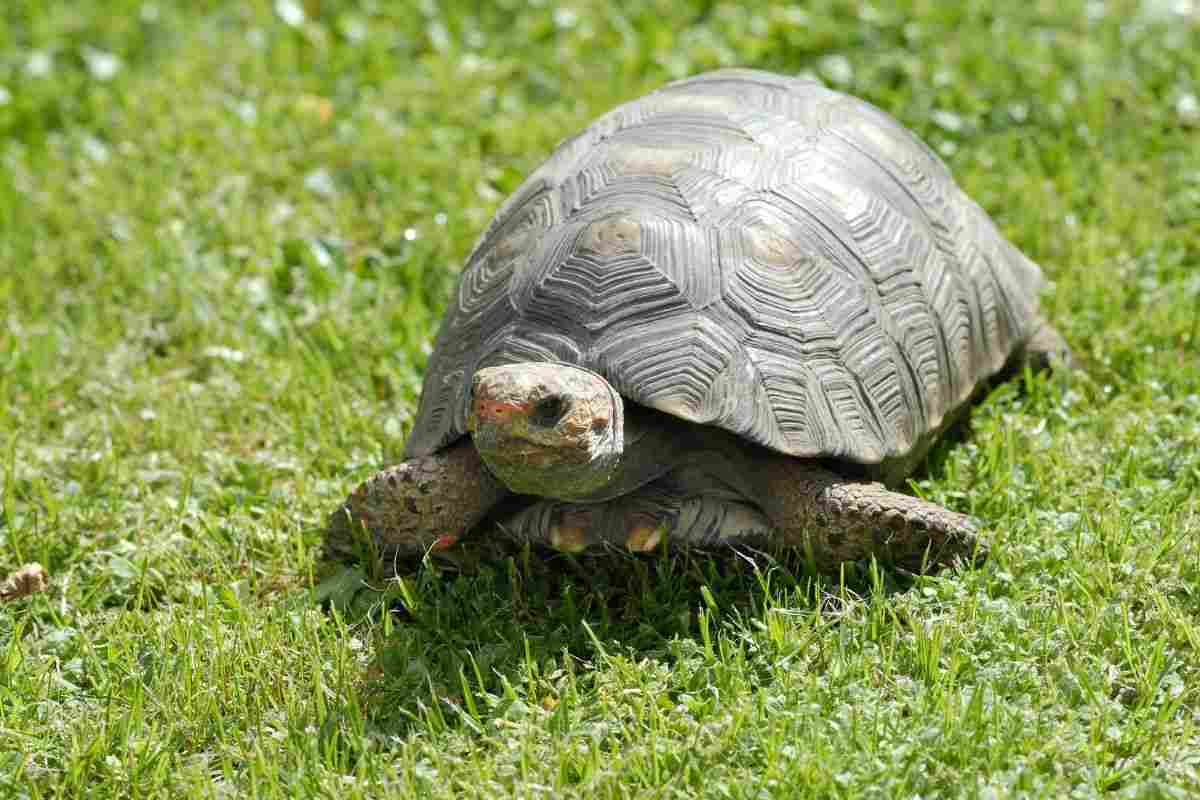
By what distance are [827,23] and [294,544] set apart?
3.61 meters

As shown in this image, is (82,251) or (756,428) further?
(82,251)

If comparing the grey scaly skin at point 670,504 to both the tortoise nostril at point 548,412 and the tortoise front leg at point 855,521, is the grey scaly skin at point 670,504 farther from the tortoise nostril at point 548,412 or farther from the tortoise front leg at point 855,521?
the tortoise nostril at point 548,412

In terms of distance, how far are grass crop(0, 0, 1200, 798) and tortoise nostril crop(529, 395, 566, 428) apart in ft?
1.78

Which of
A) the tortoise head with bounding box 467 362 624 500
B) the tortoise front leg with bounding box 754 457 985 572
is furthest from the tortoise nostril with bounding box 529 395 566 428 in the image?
the tortoise front leg with bounding box 754 457 985 572

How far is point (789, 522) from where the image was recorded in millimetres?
3195

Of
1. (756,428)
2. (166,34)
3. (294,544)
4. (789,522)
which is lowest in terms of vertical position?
(294,544)

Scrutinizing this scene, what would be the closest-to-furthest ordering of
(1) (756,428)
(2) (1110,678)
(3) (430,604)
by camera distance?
(2) (1110,678) → (1) (756,428) → (3) (430,604)

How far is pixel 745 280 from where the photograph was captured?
3.23m

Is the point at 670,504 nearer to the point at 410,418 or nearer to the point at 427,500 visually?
the point at 427,500

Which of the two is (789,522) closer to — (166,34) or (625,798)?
(625,798)

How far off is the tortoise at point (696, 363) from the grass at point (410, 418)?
0.16m

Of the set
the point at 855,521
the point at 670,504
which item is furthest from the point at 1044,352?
the point at 670,504

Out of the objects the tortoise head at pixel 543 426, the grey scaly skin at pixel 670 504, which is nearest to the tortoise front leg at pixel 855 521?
the grey scaly skin at pixel 670 504

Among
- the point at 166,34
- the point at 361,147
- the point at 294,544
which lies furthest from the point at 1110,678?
the point at 166,34
